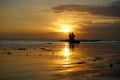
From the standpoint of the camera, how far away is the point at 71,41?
441 feet

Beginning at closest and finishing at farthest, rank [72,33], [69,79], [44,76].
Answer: [69,79], [44,76], [72,33]

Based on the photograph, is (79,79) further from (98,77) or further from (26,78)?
(26,78)

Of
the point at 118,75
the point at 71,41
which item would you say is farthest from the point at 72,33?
the point at 118,75

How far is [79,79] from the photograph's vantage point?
60.6 feet

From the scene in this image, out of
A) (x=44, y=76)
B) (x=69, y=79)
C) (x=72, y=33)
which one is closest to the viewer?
(x=69, y=79)

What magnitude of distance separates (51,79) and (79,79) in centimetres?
213

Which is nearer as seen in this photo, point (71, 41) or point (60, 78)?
point (60, 78)

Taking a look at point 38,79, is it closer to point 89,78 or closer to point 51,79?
point 51,79

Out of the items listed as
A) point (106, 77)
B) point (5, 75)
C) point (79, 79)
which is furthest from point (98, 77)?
point (5, 75)

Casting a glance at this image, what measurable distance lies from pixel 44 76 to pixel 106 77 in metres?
5.02

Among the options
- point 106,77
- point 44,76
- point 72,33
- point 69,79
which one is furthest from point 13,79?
point 72,33

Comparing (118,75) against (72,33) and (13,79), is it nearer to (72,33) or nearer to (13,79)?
(13,79)

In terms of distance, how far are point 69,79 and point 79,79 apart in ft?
2.49

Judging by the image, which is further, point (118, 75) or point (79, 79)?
point (118, 75)
